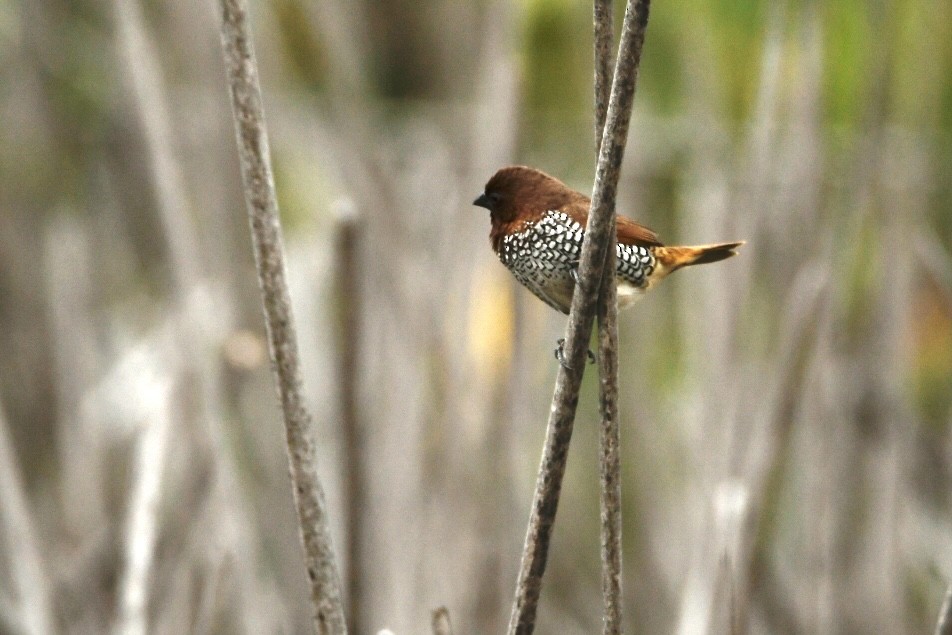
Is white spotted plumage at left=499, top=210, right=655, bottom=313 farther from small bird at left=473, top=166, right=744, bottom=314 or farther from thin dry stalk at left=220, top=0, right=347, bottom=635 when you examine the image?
thin dry stalk at left=220, top=0, right=347, bottom=635

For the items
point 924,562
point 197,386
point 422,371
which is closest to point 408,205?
point 422,371

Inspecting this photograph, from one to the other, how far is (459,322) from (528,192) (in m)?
0.84

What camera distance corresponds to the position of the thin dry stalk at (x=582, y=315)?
100 cm

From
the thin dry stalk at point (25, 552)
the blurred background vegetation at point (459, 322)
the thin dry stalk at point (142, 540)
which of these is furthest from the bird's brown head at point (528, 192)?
the thin dry stalk at point (25, 552)

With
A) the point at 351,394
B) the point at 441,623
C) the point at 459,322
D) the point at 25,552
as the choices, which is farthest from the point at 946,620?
the point at 25,552

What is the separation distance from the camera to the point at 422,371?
2744mm

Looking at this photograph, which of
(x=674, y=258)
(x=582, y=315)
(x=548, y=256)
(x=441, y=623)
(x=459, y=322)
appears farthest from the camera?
(x=459, y=322)

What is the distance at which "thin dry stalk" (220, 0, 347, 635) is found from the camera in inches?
47.2

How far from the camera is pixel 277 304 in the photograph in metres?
1.21

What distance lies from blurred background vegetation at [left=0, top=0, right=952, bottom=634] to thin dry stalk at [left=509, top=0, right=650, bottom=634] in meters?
0.71

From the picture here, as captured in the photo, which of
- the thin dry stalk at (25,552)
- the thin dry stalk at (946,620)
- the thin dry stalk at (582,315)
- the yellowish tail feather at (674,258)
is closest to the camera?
the thin dry stalk at (582,315)

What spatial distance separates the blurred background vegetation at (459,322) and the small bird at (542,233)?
265 millimetres

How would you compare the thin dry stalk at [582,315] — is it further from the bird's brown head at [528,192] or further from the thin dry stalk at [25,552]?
the thin dry stalk at [25,552]

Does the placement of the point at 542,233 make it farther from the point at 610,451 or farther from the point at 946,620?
the point at 946,620
